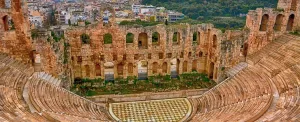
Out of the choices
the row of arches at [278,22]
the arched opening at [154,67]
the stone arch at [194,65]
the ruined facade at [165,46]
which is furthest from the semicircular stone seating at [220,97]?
the stone arch at [194,65]

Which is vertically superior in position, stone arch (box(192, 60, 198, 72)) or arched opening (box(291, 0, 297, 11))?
arched opening (box(291, 0, 297, 11))

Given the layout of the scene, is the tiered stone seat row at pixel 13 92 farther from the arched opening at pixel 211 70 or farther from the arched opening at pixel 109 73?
the arched opening at pixel 211 70

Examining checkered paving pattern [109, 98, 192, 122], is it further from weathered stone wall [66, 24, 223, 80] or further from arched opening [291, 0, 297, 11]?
arched opening [291, 0, 297, 11]

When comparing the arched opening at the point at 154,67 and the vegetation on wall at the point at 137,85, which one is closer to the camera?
the vegetation on wall at the point at 137,85

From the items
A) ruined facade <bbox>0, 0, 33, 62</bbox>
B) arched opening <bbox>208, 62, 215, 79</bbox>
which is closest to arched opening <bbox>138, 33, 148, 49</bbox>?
arched opening <bbox>208, 62, 215, 79</bbox>

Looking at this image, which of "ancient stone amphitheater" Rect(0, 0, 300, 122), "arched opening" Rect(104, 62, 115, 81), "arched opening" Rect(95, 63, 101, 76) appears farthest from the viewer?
"arched opening" Rect(104, 62, 115, 81)

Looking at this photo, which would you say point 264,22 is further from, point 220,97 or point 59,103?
point 59,103

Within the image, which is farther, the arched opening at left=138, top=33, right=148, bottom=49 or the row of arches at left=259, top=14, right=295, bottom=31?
the arched opening at left=138, top=33, right=148, bottom=49

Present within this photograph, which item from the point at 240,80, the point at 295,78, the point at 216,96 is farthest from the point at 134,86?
the point at 295,78

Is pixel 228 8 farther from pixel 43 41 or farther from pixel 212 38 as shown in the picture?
pixel 43 41

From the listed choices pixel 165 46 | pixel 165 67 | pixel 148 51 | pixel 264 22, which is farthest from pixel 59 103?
pixel 264 22
